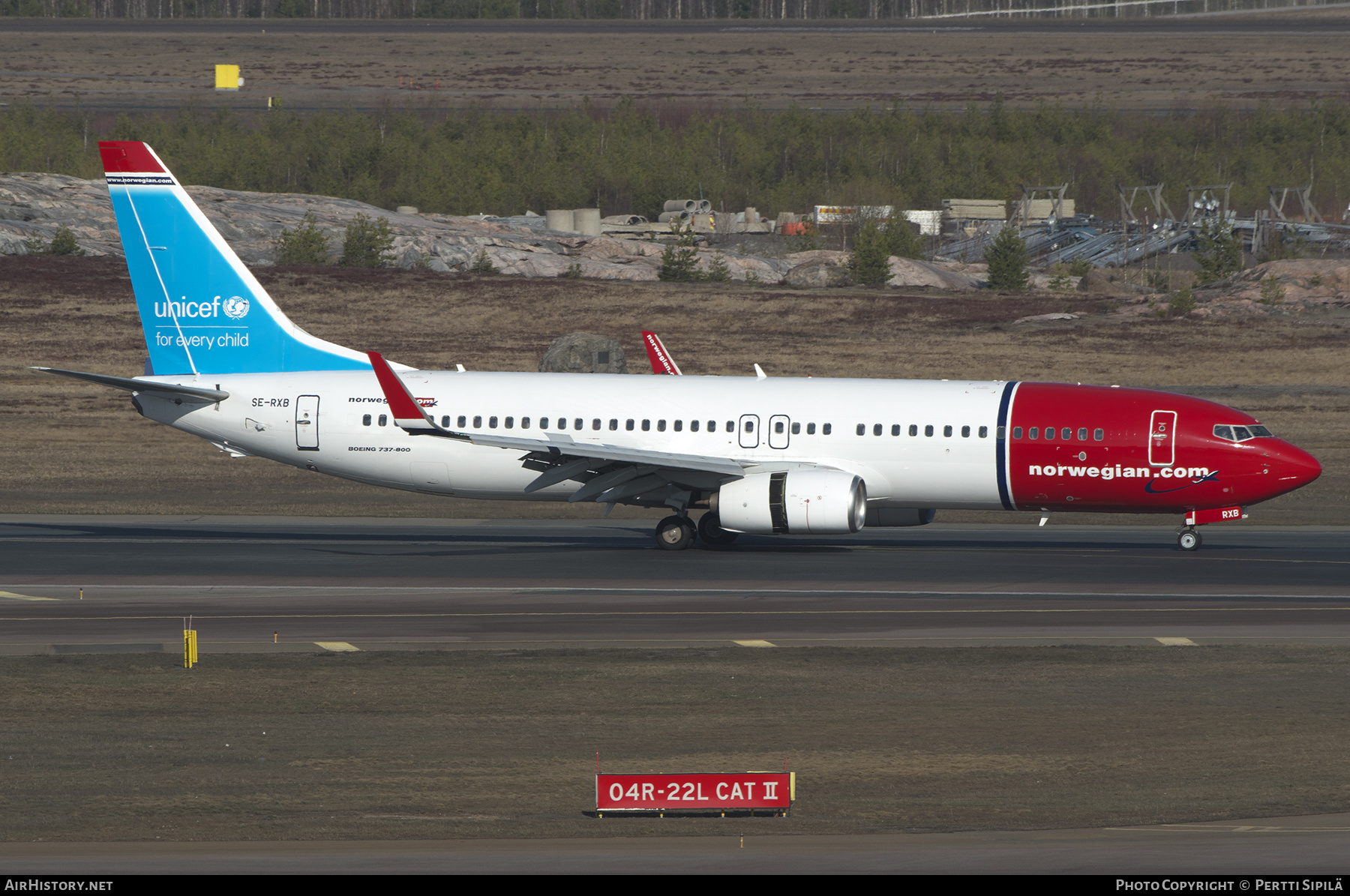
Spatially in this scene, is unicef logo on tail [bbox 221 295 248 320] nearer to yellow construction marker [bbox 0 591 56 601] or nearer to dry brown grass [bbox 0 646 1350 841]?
yellow construction marker [bbox 0 591 56 601]

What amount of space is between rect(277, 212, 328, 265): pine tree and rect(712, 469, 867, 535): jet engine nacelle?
6292cm

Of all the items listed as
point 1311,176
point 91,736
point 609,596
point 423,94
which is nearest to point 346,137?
point 423,94

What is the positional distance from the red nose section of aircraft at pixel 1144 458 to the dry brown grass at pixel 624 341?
15866mm

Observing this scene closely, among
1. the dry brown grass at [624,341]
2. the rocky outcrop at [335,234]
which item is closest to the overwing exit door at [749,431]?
the dry brown grass at [624,341]

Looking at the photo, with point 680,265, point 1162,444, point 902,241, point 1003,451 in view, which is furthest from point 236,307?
point 902,241

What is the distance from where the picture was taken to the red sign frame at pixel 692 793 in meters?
15.3

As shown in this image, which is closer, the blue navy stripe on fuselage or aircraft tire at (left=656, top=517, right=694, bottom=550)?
the blue navy stripe on fuselage

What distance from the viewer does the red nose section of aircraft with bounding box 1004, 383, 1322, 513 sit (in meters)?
34.8

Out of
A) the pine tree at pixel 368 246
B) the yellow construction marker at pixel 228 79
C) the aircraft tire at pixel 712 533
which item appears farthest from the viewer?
the yellow construction marker at pixel 228 79

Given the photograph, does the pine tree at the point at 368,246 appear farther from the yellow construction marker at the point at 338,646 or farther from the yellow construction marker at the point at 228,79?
the yellow construction marker at the point at 228,79

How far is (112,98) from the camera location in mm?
161250

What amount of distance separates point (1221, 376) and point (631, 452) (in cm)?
4530

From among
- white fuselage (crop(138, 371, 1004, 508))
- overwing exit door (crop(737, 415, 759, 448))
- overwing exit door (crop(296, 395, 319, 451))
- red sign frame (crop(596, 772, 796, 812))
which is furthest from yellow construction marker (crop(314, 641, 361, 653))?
overwing exit door (crop(737, 415, 759, 448))

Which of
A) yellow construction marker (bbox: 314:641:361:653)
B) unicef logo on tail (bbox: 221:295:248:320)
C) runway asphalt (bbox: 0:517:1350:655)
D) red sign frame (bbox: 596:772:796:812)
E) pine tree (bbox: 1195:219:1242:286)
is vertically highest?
pine tree (bbox: 1195:219:1242:286)
